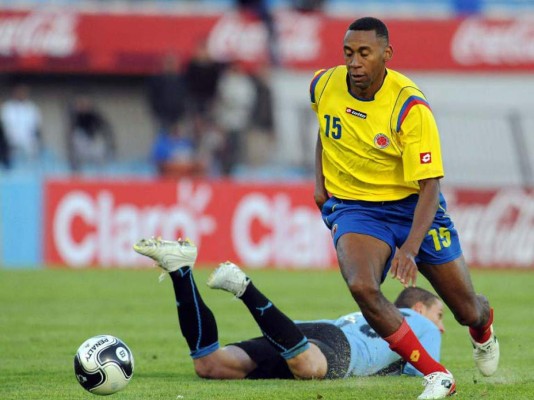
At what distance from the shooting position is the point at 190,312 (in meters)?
8.04

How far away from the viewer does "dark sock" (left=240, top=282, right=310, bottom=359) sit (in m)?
7.88

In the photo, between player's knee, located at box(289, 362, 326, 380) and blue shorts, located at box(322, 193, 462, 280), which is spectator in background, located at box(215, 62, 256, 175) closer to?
player's knee, located at box(289, 362, 326, 380)

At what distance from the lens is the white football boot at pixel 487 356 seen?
8.34 metres

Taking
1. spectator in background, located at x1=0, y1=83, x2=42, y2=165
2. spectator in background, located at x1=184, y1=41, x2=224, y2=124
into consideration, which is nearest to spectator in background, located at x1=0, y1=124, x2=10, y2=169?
spectator in background, located at x1=0, y1=83, x2=42, y2=165

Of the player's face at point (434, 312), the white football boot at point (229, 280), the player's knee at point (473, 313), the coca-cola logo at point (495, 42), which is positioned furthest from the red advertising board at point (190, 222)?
the player's knee at point (473, 313)

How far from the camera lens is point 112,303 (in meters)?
13.6

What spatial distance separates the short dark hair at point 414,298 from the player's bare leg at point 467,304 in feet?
1.65

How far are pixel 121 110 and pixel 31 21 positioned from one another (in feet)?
10.0

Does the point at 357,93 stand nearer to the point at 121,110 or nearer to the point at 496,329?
the point at 496,329

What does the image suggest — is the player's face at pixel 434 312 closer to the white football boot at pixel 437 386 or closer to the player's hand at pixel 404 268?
the white football boot at pixel 437 386

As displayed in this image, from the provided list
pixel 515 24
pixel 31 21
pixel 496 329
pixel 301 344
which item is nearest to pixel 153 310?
pixel 496 329

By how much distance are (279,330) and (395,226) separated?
102cm

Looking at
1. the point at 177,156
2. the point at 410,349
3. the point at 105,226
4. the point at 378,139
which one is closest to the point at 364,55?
the point at 378,139

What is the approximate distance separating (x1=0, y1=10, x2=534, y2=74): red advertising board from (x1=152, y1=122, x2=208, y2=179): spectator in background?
8.04 feet
